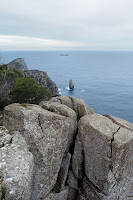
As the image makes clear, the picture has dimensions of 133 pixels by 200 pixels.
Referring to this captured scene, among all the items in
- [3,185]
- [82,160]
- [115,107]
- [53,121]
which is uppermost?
[53,121]

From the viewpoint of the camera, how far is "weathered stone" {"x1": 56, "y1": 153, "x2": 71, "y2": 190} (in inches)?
796

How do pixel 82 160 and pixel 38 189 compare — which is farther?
pixel 82 160

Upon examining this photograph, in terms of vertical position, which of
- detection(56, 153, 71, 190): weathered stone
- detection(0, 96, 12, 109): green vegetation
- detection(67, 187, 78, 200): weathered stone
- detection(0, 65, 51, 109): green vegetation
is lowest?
detection(67, 187, 78, 200): weathered stone

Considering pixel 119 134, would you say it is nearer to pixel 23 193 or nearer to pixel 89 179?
pixel 89 179

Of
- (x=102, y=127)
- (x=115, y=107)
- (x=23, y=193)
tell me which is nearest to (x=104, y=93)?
(x=115, y=107)

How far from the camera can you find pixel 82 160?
67.0ft

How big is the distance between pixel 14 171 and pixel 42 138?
248 inches

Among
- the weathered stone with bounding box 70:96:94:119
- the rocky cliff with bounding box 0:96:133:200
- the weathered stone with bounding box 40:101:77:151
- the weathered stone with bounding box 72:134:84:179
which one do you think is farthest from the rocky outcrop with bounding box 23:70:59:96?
the weathered stone with bounding box 72:134:84:179

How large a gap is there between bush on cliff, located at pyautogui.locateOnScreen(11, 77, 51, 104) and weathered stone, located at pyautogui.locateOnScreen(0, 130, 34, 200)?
1490cm

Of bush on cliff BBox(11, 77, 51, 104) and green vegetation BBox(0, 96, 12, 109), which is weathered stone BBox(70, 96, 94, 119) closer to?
bush on cliff BBox(11, 77, 51, 104)

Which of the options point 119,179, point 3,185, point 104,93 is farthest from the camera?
point 104,93

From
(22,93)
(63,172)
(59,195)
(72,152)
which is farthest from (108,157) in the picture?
(22,93)

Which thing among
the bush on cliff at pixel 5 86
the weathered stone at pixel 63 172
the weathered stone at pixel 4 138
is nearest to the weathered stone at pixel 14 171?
the weathered stone at pixel 4 138

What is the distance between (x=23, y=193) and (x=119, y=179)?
1234 cm
